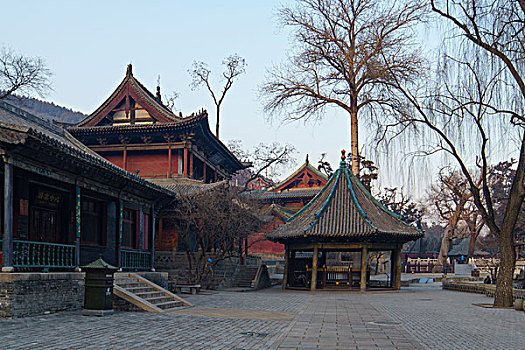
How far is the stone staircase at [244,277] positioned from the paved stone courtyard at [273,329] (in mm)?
11101

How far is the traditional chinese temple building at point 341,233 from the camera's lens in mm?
20875

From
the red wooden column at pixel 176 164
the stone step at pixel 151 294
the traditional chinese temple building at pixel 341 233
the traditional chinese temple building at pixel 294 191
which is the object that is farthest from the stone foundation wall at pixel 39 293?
the traditional chinese temple building at pixel 294 191

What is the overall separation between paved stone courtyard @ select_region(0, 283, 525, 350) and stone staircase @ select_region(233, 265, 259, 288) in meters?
11.1

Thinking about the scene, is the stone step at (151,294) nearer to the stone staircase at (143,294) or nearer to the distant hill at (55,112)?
the stone staircase at (143,294)

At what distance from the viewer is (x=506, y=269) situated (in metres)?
14.3

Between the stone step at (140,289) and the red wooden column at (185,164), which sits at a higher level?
the red wooden column at (185,164)

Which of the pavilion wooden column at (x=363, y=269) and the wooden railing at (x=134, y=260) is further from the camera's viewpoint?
the pavilion wooden column at (x=363, y=269)

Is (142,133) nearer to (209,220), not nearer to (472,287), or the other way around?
(209,220)

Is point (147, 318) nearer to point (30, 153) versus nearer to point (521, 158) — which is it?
point (30, 153)

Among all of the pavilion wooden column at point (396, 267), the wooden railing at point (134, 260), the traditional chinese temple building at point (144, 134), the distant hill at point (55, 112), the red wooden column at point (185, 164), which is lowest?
the pavilion wooden column at point (396, 267)

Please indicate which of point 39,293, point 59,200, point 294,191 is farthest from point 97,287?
point 294,191

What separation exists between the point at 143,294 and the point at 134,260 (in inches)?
161

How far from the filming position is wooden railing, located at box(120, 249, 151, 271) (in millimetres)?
16375

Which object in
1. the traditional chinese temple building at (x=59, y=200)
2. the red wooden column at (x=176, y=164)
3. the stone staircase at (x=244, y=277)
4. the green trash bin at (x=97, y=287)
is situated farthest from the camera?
the red wooden column at (x=176, y=164)
